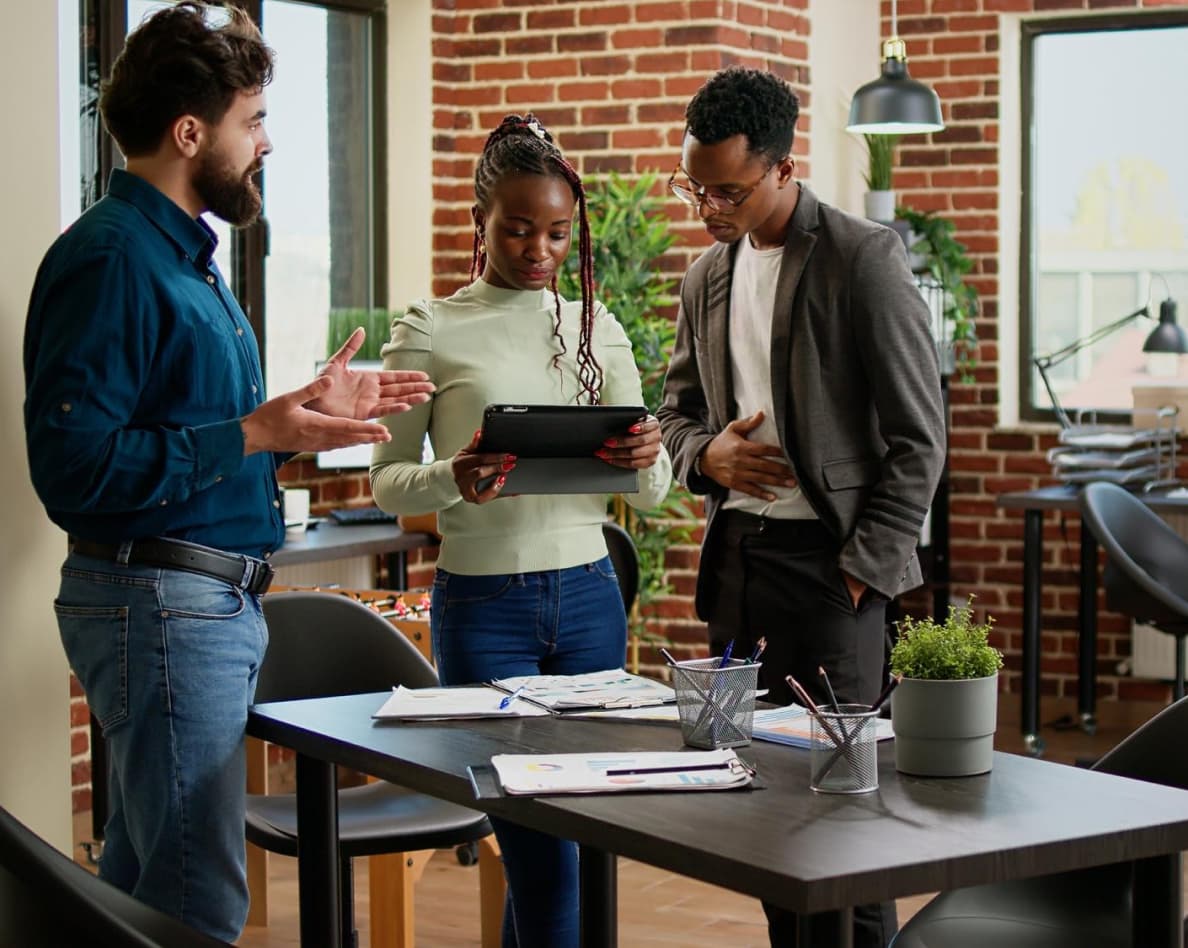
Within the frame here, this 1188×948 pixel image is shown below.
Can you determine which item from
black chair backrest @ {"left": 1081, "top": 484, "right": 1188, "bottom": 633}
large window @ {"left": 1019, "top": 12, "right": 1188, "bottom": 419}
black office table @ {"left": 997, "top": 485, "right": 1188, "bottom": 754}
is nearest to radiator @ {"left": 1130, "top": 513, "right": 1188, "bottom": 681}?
black office table @ {"left": 997, "top": 485, "right": 1188, "bottom": 754}

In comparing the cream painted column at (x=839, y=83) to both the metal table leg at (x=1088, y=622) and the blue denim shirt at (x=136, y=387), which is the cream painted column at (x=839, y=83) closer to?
the metal table leg at (x=1088, y=622)

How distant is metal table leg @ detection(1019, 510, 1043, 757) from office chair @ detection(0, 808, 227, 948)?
13.1 ft

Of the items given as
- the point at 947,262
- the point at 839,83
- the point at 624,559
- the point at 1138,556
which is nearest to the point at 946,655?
the point at 624,559

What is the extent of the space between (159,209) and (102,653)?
0.59m

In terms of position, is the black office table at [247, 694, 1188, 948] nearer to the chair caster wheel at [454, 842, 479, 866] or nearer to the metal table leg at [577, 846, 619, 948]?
the metal table leg at [577, 846, 619, 948]

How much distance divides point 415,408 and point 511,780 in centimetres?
93

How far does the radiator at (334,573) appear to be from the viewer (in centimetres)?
501

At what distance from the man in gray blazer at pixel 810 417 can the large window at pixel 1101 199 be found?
11.7ft

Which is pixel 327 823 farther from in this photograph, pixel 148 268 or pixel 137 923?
pixel 148 268

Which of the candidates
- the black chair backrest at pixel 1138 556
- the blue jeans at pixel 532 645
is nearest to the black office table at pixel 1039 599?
the black chair backrest at pixel 1138 556

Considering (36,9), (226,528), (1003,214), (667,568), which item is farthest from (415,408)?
(1003,214)

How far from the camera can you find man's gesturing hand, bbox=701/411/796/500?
9.07 feet

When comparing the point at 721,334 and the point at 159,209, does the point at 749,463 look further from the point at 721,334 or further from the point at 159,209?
the point at 159,209

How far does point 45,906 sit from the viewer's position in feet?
6.29
